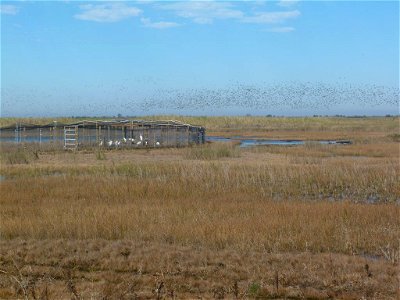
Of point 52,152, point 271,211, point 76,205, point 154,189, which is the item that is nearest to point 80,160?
point 52,152

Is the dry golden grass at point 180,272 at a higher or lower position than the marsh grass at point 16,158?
lower

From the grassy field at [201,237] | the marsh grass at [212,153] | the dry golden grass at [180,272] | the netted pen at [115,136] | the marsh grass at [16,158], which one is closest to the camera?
the dry golden grass at [180,272]

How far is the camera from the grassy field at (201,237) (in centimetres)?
770

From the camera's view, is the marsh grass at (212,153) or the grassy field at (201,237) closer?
the grassy field at (201,237)

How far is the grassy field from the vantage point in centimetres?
770

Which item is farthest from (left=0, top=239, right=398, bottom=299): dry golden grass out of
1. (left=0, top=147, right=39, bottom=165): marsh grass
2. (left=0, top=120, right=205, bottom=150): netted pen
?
(left=0, top=120, right=205, bottom=150): netted pen

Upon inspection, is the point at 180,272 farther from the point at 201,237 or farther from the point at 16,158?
the point at 16,158

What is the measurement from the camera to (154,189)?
1783cm

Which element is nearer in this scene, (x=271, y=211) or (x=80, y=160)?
(x=271, y=211)

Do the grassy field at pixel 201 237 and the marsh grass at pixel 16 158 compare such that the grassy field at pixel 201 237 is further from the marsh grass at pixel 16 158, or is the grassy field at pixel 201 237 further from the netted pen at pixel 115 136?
the netted pen at pixel 115 136

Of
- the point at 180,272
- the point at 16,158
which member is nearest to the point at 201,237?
the point at 180,272

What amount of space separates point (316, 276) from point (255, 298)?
4.79 feet

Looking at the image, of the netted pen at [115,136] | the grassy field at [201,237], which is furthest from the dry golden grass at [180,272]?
the netted pen at [115,136]

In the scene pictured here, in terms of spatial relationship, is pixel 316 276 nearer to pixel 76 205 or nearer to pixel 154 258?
pixel 154 258
